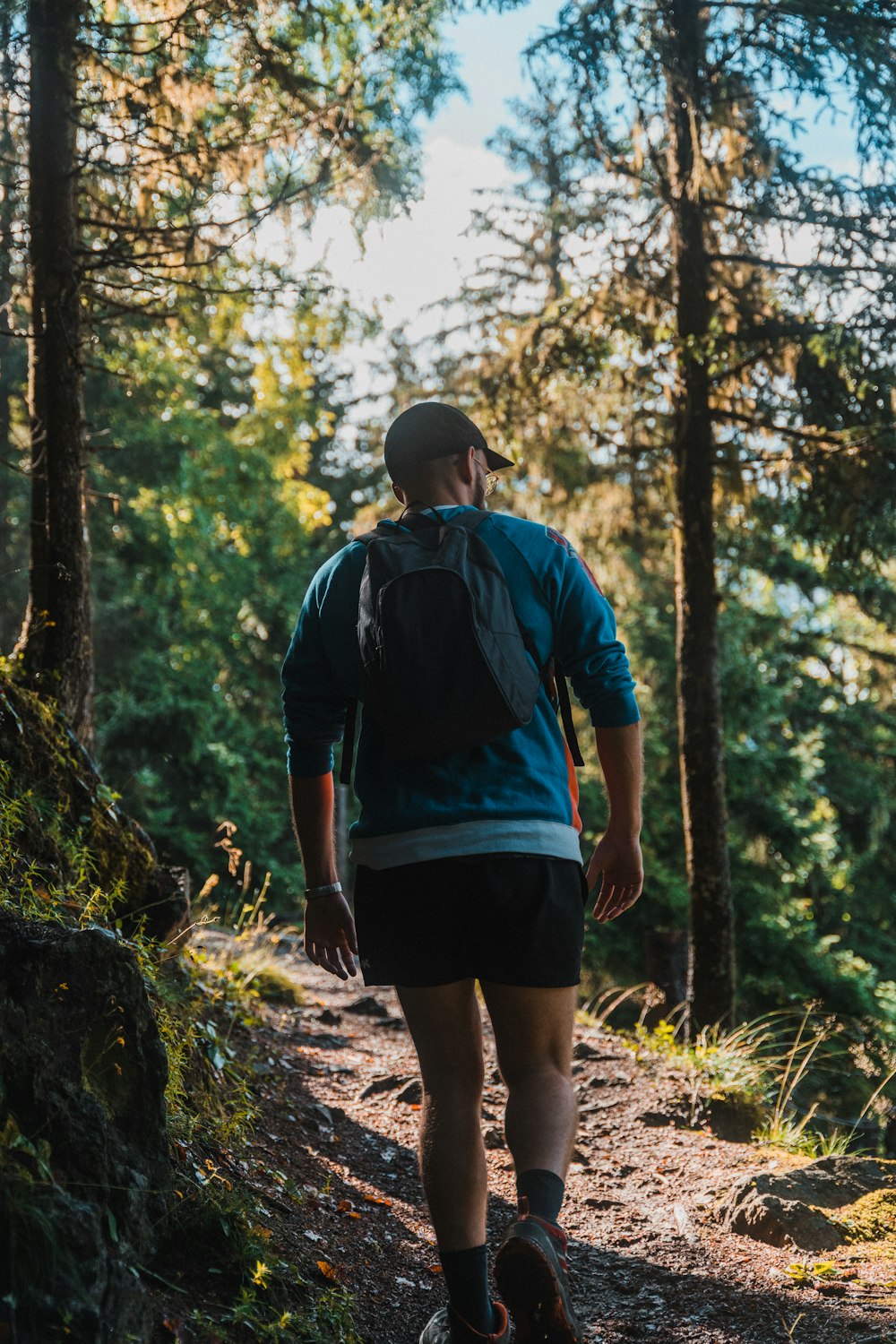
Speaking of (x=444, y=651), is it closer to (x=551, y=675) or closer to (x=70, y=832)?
(x=551, y=675)

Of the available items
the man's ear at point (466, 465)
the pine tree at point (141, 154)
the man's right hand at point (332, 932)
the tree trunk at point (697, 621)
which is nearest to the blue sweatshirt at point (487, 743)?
the man's ear at point (466, 465)

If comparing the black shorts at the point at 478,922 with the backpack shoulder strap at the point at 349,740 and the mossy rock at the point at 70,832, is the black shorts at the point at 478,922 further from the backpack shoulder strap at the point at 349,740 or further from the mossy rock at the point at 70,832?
the mossy rock at the point at 70,832

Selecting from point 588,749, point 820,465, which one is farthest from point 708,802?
point 588,749

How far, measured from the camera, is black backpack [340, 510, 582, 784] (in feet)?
8.02

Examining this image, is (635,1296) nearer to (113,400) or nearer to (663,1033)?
(663,1033)

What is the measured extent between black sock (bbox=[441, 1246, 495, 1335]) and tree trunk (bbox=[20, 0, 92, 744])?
A: 12.4 ft

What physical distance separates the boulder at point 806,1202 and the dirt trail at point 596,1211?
0.08m

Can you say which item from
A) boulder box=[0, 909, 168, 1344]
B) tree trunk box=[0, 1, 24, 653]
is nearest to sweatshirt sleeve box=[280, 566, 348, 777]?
boulder box=[0, 909, 168, 1344]

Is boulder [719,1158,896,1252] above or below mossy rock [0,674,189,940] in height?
below

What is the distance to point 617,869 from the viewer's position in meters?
2.69

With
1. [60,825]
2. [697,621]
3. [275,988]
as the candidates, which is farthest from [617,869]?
[697,621]

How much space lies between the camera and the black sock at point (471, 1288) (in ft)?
8.18

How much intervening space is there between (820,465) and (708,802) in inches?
103

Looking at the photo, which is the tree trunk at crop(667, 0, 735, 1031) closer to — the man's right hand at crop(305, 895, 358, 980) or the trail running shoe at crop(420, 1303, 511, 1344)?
the man's right hand at crop(305, 895, 358, 980)
